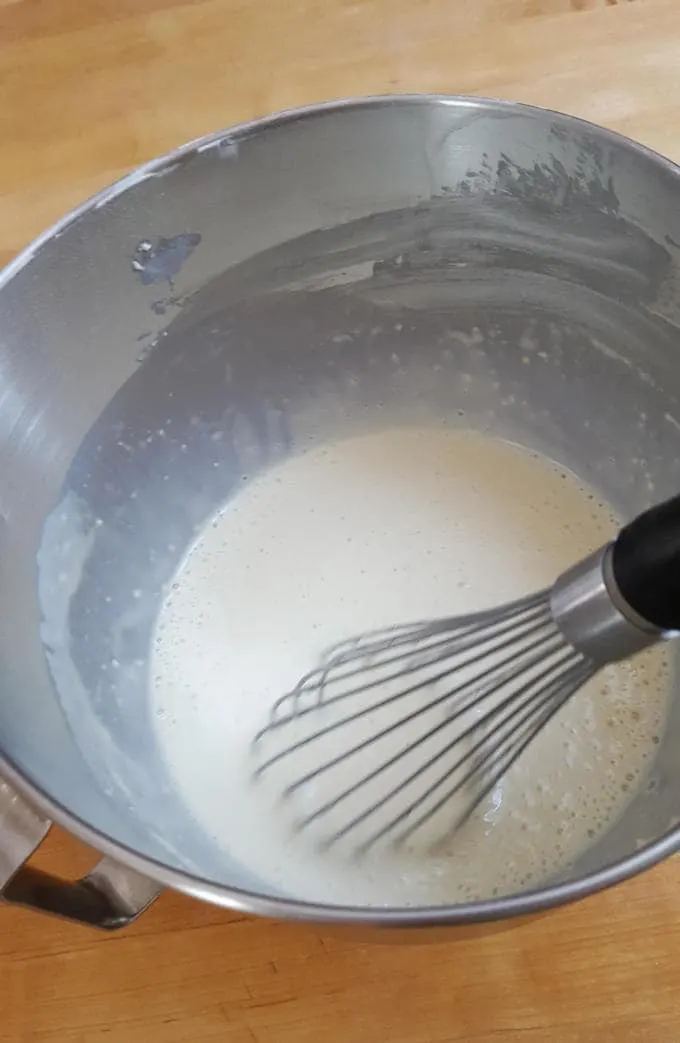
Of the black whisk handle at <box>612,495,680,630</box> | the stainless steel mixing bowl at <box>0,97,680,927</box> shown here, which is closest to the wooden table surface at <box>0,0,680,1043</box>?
the stainless steel mixing bowl at <box>0,97,680,927</box>

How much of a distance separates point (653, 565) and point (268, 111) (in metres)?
0.61

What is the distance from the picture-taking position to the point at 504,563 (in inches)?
35.1

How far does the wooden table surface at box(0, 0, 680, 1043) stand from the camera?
1.97 ft

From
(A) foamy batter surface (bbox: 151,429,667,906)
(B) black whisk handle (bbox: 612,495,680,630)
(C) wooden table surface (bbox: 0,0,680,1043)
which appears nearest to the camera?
(B) black whisk handle (bbox: 612,495,680,630)

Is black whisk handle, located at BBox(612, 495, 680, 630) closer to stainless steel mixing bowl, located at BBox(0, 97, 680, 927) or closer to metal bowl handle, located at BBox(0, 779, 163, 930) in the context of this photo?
stainless steel mixing bowl, located at BBox(0, 97, 680, 927)

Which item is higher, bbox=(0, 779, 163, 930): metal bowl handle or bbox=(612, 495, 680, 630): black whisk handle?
bbox=(0, 779, 163, 930): metal bowl handle

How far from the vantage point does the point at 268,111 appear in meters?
0.91

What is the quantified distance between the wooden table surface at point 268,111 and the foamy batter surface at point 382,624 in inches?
3.4

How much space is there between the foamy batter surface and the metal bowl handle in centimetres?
20

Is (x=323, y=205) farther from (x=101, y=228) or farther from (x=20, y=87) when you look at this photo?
(x=20, y=87)

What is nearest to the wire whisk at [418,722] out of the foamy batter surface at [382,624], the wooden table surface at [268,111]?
the foamy batter surface at [382,624]

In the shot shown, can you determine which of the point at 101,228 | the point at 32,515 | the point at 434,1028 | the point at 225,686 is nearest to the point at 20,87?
the point at 101,228

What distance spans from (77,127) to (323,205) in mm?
287

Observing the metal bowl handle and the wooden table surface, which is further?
the wooden table surface
